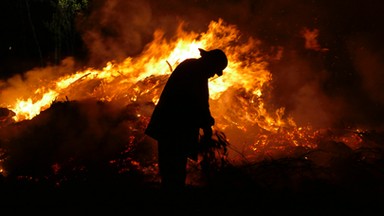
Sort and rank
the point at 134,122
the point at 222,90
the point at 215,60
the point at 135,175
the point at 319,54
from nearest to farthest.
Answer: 1. the point at 215,60
2. the point at 135,175
3. the point at 134,122
4. the point at 222,90
5. the point at 319,54

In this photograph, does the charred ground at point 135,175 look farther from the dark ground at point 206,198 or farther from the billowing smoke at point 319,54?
the billowing smoke at point 319,54

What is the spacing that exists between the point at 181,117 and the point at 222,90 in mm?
5656

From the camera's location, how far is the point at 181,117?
13.6 feet

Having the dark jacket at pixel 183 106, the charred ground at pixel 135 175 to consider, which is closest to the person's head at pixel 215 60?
the dark jacket at pixel 183 106

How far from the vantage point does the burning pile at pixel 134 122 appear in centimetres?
748

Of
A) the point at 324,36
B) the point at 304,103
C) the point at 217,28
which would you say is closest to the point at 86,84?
the point at 217,28

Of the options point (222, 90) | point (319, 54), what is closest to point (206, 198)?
point (222, 90)

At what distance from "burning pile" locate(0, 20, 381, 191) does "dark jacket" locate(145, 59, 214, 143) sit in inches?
104

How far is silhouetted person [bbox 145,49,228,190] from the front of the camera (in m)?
4.12

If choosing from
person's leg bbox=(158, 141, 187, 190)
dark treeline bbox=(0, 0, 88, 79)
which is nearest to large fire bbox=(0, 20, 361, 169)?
person's leg bbox=(158, 141, 187, 190)

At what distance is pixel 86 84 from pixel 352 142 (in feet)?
26.0

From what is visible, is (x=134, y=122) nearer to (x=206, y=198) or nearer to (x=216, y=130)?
(x=206, y=198)

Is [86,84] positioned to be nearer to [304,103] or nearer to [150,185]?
[150,185]

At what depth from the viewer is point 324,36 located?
13891 millimetres
